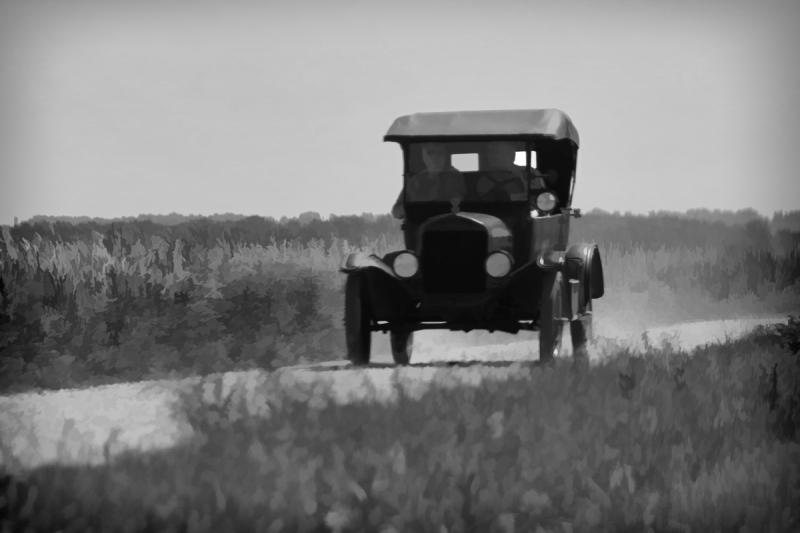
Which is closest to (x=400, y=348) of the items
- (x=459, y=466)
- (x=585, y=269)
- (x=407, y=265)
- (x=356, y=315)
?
(x=356, y=315)

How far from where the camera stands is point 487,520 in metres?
6.74

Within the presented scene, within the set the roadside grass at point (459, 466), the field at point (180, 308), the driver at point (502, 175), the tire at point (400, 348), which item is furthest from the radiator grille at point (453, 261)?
the roadside grass at point (459, 466)

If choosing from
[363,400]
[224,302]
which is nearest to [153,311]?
[224,302]

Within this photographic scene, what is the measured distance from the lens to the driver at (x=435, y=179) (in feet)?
46.9

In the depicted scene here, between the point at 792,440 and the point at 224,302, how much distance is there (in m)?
9.37

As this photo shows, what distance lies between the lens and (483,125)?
14.2 metres

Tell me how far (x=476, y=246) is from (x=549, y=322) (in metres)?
1.14

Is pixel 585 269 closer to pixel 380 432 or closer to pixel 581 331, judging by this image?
pixel 581 331

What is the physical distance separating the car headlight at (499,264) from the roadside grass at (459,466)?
3.06m

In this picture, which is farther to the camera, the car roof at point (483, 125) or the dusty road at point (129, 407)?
the car roof at point (483, 125)

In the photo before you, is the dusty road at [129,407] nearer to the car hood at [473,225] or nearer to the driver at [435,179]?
the car hood at [473,225]

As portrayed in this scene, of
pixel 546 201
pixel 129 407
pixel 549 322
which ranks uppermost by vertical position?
pixel 546 201

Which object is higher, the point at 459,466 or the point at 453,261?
the point at 453,261

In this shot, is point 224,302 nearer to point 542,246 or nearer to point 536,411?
point 542,246
